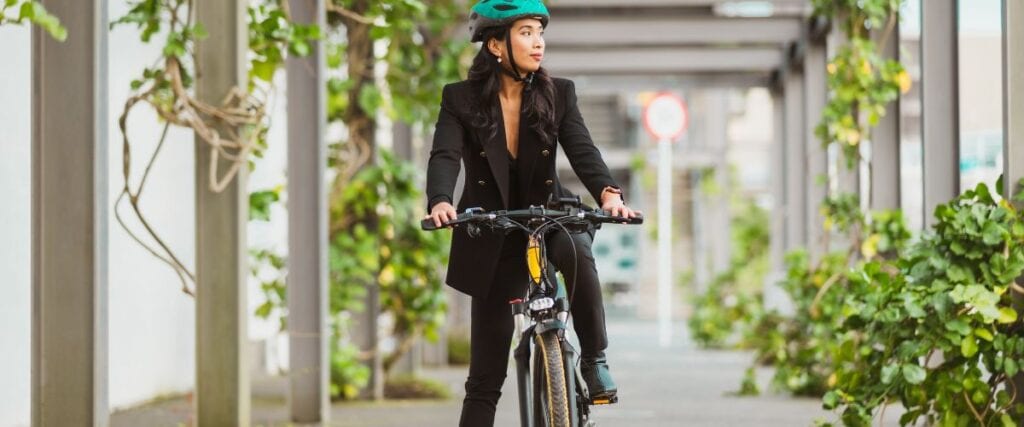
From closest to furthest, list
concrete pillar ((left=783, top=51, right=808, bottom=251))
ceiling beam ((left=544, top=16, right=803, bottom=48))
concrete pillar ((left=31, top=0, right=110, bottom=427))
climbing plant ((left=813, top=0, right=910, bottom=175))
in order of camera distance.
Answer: concrete pillar ((left=31, top=0, right=110, bottom=427)) < climbing plant ((left=813, top=0, right=910, bottom=175)) < ceiling beam ((left=544, top=16, right=803, bottom=48)) < concrete pillar ((left=783, top=51, right=808, bottom=251))

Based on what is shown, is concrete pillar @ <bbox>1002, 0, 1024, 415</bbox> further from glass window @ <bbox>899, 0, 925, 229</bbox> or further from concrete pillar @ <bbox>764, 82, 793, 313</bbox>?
concrete pillar @ <bbox>764, 82, 793, 313</bbox>

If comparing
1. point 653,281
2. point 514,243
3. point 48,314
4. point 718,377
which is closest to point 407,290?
point 718,377

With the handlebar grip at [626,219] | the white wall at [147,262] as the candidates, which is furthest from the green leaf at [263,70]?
the handlebar grip at [626,219]

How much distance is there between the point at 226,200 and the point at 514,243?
98.3 inches

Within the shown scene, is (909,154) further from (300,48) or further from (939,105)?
(300,48)

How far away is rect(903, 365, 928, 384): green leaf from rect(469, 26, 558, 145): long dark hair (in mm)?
1856

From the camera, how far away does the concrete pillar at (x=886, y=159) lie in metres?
9.13

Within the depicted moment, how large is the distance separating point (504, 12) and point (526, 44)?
103mm

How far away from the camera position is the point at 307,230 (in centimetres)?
757

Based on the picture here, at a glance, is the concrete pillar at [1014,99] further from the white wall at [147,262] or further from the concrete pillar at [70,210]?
the white wall at [147,262]

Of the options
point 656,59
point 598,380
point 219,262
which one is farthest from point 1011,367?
point 656,59

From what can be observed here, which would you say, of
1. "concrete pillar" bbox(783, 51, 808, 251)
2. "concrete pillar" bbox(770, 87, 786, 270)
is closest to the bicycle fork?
"concrete pillar" bbox(783, 51, 808, 251)

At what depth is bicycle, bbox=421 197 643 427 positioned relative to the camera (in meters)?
3.78
